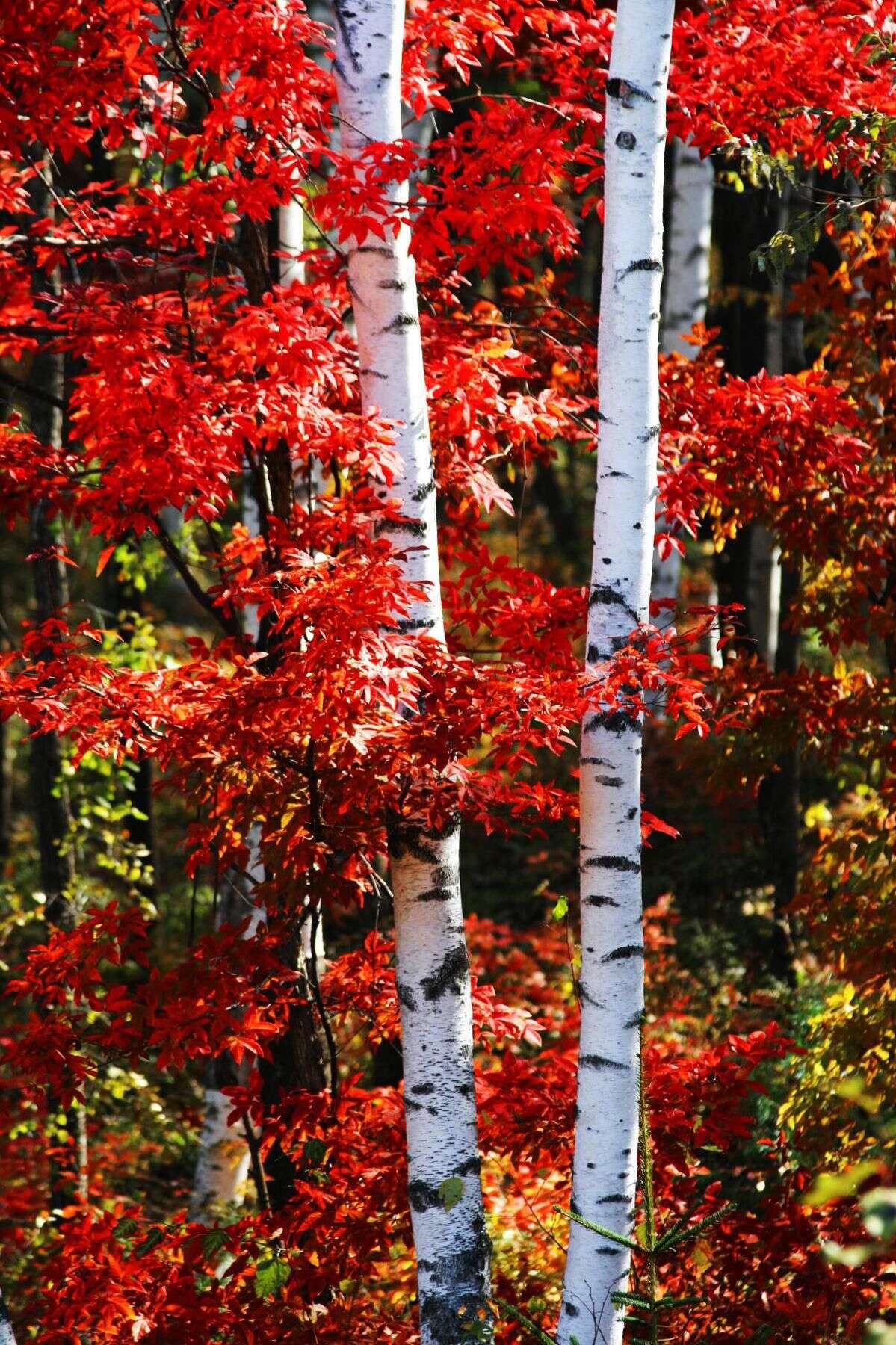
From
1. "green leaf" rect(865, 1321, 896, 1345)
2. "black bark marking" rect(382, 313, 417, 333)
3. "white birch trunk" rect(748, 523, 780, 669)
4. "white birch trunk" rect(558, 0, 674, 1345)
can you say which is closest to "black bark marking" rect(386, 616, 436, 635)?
"white birch trunk" rect(558, 0, 674, 1345)

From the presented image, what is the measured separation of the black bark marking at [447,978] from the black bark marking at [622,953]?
531 mm

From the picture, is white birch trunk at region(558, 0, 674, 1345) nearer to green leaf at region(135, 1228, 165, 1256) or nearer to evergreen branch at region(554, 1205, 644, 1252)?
evergreen branch at region(554, 1205, 644, 1252)

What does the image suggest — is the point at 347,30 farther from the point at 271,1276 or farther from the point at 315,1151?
the point at 271,1276

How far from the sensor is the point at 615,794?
11.6 feet

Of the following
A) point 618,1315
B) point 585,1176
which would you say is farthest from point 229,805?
point 618,1315

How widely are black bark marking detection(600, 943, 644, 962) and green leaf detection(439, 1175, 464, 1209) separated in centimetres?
89

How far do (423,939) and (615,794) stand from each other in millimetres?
799

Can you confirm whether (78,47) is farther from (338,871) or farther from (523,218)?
(338,871)

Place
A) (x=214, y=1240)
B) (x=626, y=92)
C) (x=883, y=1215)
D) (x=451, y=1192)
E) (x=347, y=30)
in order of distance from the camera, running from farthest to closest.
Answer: (x=214, y=1240)
(x=451, y=1192)
(x=347, y=30)
(x=626, y=92)
(x=883, y=1215)

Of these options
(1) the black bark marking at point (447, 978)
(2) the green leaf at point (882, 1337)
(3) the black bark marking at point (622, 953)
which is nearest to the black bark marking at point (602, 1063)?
(3) the black bark marking at point (622, 953)

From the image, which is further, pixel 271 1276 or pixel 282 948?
pixel 282 948

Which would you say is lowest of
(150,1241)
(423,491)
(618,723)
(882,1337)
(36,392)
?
(150,1241)

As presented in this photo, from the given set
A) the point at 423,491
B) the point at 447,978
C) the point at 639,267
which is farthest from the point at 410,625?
the point at 639,267

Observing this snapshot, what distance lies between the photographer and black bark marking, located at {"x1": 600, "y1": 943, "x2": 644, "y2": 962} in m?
3.52
